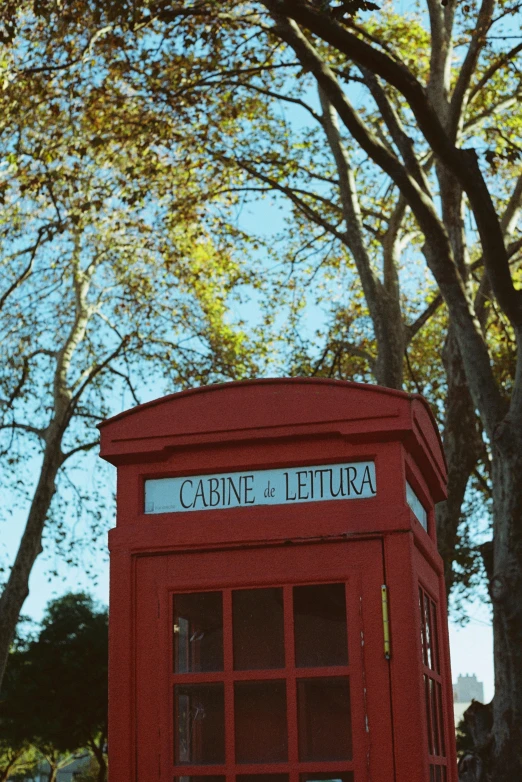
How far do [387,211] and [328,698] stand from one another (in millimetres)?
18342

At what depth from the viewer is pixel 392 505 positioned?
12.2 ft

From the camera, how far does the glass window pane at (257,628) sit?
3773mm

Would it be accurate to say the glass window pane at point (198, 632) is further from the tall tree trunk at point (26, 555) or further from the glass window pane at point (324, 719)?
the tall tree trunk at point (26, 555)

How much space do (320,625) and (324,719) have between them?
308mm

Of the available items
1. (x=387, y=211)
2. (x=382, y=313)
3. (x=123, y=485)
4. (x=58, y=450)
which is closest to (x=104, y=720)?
(x=58, y=450)

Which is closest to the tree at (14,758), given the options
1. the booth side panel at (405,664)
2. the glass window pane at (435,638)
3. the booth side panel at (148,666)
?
the glass window pane at (435,638)

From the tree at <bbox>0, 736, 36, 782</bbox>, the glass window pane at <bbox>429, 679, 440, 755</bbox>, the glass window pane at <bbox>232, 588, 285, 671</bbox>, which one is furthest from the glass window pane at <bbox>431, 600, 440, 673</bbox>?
the tree at <bbox>0, 736, 36, 782</bbox>

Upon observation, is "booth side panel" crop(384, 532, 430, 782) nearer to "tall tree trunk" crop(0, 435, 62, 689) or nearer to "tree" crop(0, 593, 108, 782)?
"tall tree trunk" crop(0, 435, 62, 689)

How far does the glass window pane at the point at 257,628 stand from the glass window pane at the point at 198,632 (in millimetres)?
65

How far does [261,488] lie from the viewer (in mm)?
3895

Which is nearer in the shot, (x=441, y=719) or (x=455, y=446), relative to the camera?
(x=441, y=719)

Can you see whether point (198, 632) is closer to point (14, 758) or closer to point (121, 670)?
point (121, 670)

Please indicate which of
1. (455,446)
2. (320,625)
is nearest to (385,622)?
(320,625)

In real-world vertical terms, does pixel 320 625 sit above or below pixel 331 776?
above
